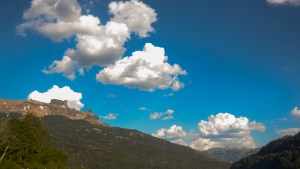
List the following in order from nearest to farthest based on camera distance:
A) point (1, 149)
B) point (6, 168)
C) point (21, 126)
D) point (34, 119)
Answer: point (6, 168) < point (1, 149) < point (21, 126) < point (34, 119)

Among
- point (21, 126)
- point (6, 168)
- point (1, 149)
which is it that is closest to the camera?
point (6, 168)

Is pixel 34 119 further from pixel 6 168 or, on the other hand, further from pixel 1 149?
pixel 6 168

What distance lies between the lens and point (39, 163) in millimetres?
88125

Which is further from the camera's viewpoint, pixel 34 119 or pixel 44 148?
pixel 34 119

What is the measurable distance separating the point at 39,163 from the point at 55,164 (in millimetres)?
4264

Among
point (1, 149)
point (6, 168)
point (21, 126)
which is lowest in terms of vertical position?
point (6, 168)

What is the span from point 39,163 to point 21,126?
503 inches

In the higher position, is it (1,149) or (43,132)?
(43,132)

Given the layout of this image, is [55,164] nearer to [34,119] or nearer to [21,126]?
[21,126]

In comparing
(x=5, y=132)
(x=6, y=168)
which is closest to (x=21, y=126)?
(x=5, y=132)

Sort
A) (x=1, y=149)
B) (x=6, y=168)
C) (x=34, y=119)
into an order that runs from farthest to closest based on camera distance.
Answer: (x=34, y=119)
(x=1, y=149)
(x=6, y=168)

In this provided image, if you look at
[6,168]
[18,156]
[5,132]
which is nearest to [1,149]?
[18,156]

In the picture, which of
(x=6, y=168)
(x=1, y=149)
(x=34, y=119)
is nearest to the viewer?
(x=6, y=168)

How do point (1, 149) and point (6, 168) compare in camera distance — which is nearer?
point (6, 168)
